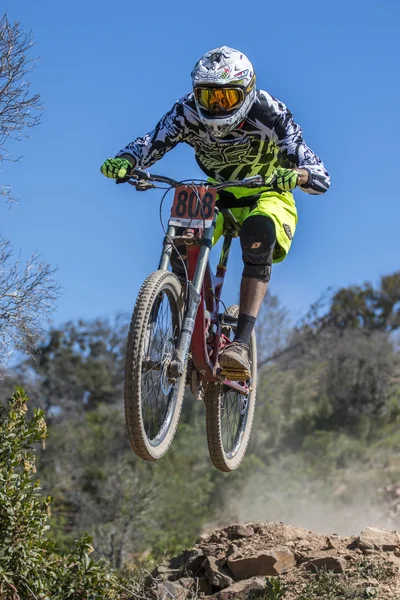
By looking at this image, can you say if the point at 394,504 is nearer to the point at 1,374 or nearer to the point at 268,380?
the point at 268,380

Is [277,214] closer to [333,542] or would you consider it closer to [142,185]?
[142,185]

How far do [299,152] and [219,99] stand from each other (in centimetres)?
81

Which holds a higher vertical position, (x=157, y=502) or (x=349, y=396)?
(x=349, y=396)

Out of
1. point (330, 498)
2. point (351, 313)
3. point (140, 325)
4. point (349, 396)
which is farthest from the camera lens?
point (351, 313)

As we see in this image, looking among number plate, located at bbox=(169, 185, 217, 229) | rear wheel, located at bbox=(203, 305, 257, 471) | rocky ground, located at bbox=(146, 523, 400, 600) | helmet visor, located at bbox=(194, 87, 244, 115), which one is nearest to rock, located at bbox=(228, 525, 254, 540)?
rocky ground, located at bbox=(146, 523, 400, 600)

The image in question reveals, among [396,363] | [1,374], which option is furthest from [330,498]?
[1,374]

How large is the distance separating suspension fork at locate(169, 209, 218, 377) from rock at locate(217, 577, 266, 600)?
1.86 meters

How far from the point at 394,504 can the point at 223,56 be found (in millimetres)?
19344

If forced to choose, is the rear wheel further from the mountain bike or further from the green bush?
the green bush

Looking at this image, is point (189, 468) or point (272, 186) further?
point (189, 468)

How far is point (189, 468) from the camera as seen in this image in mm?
35750

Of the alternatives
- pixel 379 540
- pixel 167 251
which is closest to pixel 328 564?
pixel 379 540

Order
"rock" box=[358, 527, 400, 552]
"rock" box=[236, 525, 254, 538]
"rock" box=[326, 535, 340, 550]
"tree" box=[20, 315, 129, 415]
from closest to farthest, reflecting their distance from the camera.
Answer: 1. "rock" box=[358, 527, 400, 552]
2. "rock" box=[326, 535, 340, 550]
3. "rock" box=[236, 525, 254, 538]
4. "tree" box=[20, 315, 129, 415]

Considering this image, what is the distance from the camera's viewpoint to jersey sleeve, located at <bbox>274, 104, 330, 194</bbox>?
7.39 meters
